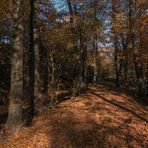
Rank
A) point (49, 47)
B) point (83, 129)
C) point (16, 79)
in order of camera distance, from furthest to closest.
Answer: point (49, 47), point (83, 129), point (16, 79)

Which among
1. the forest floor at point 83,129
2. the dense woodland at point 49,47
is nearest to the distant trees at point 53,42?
the dense woodland at point 49,47

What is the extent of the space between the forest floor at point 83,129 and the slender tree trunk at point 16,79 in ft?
2.07

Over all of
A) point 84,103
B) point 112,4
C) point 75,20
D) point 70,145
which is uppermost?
point 112,4

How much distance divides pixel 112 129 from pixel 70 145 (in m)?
2.45

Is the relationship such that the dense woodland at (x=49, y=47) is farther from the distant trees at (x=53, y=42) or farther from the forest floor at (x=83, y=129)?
the forest floor at (x=83, y=129)

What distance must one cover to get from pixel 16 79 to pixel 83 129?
11.9 ft

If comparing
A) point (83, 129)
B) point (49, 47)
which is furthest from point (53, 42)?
point (83, 129)

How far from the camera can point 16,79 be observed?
1313 cm

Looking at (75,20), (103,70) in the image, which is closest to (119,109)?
(75,20)

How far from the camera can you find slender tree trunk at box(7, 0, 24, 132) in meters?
12.9

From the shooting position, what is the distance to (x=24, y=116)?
54.9ft

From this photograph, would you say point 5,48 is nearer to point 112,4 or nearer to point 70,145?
point 112,4

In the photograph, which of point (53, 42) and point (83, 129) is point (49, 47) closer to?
point (53, 42)

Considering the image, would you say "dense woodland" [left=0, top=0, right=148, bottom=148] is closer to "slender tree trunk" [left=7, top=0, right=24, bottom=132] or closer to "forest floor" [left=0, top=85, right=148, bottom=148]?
"slender tree trunk" [left=7, top=0, right=24, bottom=132]
